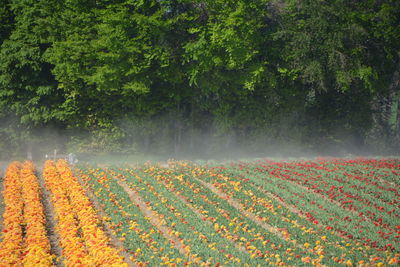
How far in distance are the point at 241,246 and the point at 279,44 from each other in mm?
18876

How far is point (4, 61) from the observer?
27.1 meters

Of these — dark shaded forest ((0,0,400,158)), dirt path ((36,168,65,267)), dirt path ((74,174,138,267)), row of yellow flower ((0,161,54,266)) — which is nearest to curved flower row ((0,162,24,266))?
row of yellow flower ((0,161,54,266))

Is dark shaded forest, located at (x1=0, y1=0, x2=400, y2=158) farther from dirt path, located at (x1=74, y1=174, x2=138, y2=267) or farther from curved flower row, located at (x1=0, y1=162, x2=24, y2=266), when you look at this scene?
dirt path, located at (x1=74, y1=174, x2=138, y2=267)

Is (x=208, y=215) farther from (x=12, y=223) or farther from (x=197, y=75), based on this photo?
(x=197, y=75)

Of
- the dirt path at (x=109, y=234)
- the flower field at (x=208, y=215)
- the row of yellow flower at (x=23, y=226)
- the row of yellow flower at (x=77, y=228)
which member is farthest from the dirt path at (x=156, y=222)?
the row of yellow flower at (x=23, y=226)

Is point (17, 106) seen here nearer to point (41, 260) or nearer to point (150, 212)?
point (150, 212)

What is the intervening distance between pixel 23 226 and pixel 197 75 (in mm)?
15299

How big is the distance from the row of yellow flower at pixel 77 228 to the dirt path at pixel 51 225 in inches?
8.6

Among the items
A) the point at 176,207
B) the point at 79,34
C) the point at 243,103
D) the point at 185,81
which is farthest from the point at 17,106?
the point at 176,207

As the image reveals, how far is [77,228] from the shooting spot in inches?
493

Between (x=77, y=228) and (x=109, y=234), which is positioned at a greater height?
(x=77, y=228)

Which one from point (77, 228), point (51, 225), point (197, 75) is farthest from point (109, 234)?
point (197, 75)

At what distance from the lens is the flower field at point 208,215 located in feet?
35.9

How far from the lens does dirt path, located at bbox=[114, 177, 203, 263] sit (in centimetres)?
1154
